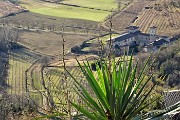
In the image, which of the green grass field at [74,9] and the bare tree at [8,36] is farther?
the green grass field at [74,9]

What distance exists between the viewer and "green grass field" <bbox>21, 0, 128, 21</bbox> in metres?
48.9

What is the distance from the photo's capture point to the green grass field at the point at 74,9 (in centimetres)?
4891

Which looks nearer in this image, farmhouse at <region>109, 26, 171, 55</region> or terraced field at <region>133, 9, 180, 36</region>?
farmhouse at <region>109, 26, 171, 55</region>

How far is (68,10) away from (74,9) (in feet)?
2.73

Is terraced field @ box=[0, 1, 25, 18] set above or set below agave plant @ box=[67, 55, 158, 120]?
below

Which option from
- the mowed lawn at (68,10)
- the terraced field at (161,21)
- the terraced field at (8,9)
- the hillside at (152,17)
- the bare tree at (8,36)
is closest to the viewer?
the bare tree at (8,36)

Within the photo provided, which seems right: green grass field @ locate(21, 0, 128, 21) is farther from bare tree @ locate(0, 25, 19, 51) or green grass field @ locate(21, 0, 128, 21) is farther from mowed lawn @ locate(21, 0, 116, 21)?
bare tree @ locate(0, 25, 19, 51)

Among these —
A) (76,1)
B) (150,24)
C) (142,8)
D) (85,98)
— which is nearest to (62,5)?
(76,1)

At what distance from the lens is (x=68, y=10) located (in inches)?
2015

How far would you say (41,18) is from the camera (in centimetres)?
4850

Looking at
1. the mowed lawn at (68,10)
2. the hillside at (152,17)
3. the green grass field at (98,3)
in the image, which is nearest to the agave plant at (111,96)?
the hillside at (152,17)

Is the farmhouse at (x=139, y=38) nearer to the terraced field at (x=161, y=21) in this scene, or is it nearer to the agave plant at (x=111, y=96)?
the terraced field at (x=161, y=21)

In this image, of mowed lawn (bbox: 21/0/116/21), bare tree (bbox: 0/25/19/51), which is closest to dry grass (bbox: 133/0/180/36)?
mowed lawn (bbox: 21/0/116/21)

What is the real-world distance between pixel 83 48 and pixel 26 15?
14354mm
